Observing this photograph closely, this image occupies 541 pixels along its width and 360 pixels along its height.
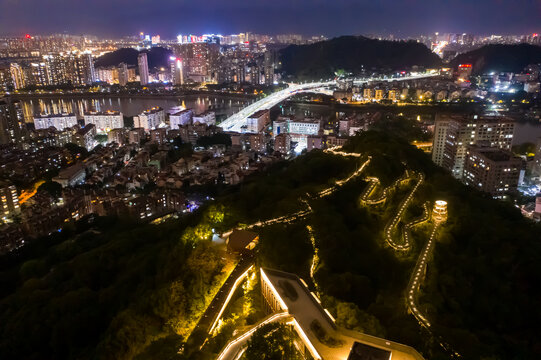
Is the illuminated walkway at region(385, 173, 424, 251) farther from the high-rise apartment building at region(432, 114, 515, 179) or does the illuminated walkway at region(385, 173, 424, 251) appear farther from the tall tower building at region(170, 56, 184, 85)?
the tall tower building at region(170, 56, 184, 85)

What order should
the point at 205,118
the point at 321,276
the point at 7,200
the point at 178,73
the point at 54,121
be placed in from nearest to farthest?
1. the point at 321,276
2. the point at 7,200
3. the point at 54,121
4. the point at 205,118
5. the point at 178,73

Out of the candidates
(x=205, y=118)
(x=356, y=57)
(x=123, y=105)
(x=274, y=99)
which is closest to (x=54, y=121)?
(x=205, y=118)

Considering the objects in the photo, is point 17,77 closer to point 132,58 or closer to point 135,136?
point 132,58

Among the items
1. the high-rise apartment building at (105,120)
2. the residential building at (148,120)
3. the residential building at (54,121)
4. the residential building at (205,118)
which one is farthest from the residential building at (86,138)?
the residential building at (205,118)

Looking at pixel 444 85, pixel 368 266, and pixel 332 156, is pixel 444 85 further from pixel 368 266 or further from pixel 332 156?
pixel 368 266

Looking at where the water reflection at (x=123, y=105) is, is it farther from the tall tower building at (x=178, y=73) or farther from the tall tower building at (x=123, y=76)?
the tall tower building at (x=178, y=73)

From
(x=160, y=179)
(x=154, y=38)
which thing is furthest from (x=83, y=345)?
(x=154, y=38)
